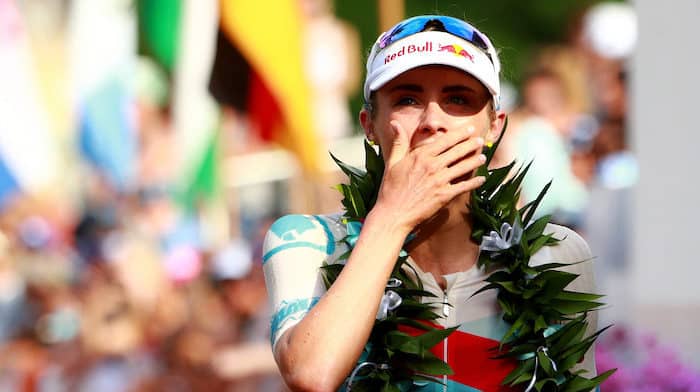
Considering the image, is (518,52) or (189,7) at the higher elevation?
(189,7)

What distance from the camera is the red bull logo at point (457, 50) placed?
3.16 metres

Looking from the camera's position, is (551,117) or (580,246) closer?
(580,246)

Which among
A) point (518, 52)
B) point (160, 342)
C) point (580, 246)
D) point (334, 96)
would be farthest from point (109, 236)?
point (580, 246)

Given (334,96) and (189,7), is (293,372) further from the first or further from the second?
(189,7)

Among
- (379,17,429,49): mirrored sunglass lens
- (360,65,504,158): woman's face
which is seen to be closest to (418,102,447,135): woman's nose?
(360,65,504,158): woman's face

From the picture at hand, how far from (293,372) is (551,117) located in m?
7.79

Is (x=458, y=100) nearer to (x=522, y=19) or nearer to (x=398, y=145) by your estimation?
(x=398, y=145)

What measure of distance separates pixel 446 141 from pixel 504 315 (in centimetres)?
48

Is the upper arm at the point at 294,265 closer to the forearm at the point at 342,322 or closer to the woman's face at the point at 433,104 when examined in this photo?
the forearm at the point at 342,322

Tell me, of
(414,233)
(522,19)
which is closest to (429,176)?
(414,233)

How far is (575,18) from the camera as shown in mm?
11008

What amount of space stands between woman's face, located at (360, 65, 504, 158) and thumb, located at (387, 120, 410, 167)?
2cm

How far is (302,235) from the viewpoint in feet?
10.7

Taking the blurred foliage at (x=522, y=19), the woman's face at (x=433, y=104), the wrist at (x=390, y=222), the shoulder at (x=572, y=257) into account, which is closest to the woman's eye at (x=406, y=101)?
the woman's face at (x=433, y=104)
